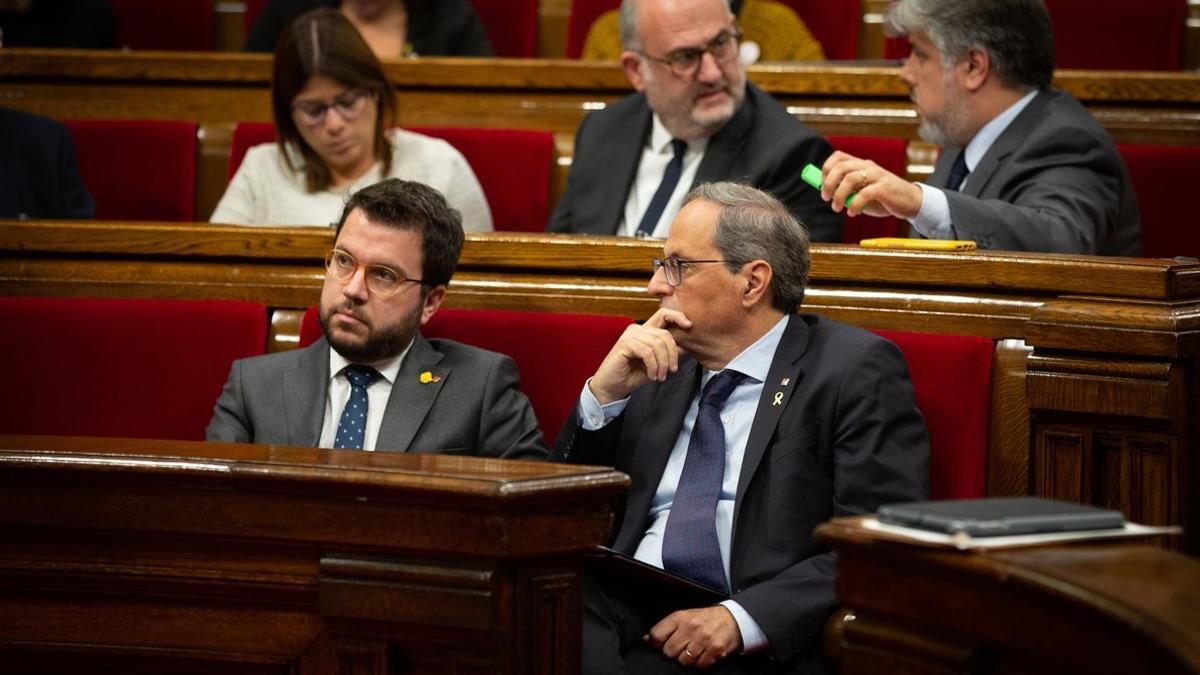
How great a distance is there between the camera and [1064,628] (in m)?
0.88

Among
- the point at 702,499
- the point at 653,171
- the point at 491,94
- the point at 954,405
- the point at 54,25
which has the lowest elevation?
the point at 702,499

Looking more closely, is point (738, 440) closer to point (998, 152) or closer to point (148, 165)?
point (998, 152)

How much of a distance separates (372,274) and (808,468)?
55cm

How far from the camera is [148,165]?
260 centimetres

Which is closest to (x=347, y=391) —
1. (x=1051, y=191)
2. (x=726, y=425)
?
(x=726, y=425)

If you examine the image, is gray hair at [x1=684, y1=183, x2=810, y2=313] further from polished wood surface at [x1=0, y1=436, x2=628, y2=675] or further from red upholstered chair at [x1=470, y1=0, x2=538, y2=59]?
red upholstered chair at [x1=470, y1=0, x2=538, y2=59]

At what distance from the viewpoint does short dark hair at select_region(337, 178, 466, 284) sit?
66.8 inches

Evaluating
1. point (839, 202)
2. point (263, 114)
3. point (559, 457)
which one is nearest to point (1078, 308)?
point (839, 202)

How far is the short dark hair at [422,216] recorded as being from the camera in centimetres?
170

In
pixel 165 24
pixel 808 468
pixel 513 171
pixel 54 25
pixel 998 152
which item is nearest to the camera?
pixel 808 468

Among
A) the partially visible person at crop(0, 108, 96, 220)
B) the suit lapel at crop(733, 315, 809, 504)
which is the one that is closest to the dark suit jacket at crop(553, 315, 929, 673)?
the suit lapel at crop(733, 315, 809, 504)

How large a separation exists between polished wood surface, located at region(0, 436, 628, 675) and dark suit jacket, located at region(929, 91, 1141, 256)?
85cm

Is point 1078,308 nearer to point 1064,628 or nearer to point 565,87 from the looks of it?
point 1064,628

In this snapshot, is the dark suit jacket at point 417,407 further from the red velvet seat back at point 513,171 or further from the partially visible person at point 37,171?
the partially visible person at point 37,171
